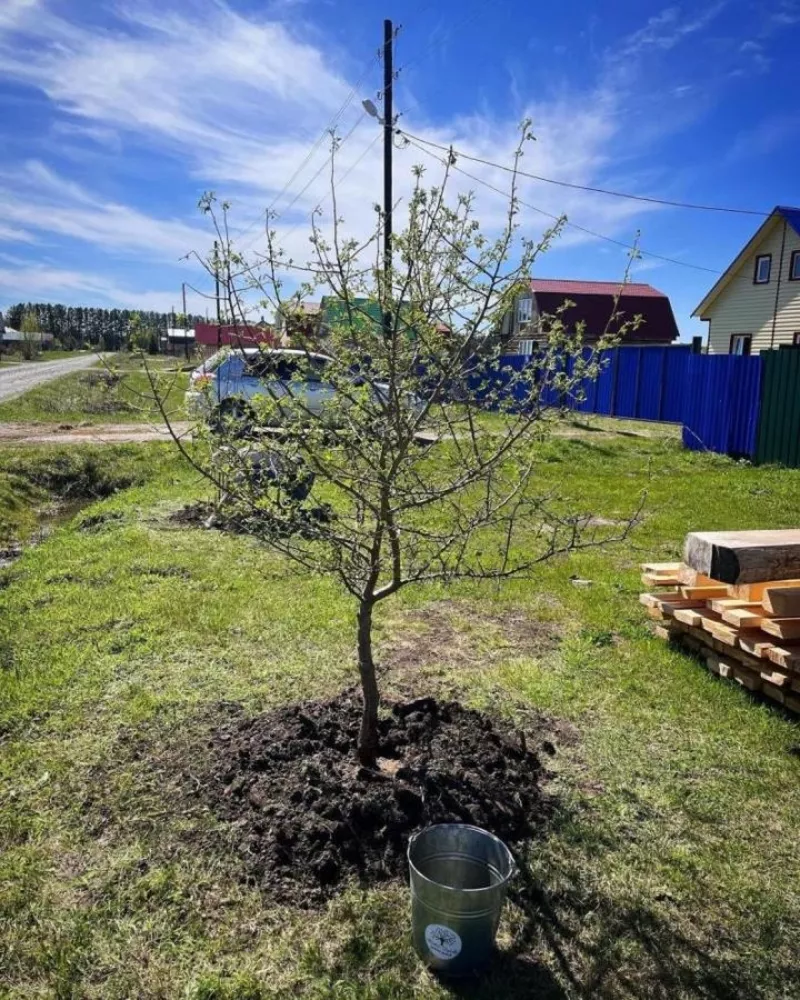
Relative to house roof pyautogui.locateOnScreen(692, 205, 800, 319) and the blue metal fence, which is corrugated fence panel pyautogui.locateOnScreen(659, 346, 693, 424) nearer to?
the blue metal fence

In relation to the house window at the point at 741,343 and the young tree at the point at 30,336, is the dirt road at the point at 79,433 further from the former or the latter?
the young tree at the point at 30,336

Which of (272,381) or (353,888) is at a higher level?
(272,381)

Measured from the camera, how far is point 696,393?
47.0ft

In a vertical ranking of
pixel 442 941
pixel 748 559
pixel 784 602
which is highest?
pixel 748 559

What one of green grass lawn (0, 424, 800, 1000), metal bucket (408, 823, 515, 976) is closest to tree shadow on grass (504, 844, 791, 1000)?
green grass lawn (0, 424, 800, 1000)

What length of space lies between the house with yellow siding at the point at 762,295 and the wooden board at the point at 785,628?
822 inches

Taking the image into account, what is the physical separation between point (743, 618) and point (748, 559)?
384 millimetres

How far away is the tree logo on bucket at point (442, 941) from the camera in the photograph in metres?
2.12

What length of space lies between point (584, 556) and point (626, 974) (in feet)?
15.8

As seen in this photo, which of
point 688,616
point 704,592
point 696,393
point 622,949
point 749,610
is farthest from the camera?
point 696,393

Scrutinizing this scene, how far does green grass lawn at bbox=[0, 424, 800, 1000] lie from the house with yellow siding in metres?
20.3

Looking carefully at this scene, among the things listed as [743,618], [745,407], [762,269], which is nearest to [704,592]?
[743,618]

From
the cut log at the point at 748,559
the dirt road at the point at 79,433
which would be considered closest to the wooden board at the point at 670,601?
the cut log at the point at 748,559

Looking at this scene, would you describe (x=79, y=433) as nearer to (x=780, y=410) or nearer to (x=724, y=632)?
(x=780, y=410)
